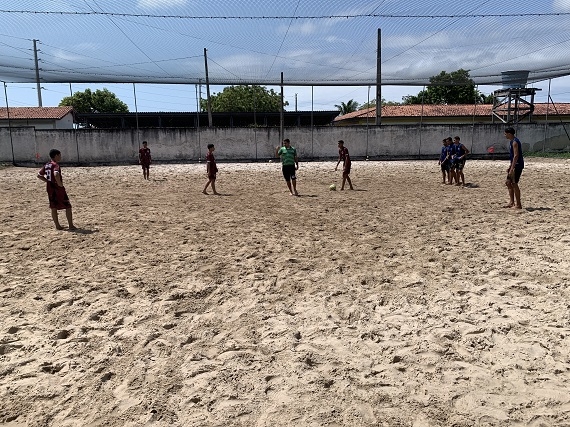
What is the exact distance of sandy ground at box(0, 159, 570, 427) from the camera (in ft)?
8.30

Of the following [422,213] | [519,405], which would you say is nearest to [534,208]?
[422,213]

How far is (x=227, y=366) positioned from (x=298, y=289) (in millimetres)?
1499

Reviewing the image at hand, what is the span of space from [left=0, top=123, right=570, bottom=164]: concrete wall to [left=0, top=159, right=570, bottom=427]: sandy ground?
15.5 meters

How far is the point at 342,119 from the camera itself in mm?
40406

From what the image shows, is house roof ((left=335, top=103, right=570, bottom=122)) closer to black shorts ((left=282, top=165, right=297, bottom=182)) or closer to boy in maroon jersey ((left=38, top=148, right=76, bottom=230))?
black shorts ((left=282, top=165, right=297, bottom=182))

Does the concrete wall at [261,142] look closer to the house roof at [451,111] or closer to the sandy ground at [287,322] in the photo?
the house roof at [451,111]

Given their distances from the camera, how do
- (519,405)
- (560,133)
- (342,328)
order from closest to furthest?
(519,405)
(342,328)
(560,133)

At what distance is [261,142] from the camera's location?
75.4 feet

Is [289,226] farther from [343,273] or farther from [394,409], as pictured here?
[394,409]

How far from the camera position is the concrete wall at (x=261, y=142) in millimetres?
21422

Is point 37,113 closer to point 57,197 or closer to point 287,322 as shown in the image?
point 57,197

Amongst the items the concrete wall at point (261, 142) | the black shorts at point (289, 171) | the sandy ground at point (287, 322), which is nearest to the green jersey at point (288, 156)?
the black shorts at point (289, 171)

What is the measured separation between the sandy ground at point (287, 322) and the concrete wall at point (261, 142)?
15529 millimetres

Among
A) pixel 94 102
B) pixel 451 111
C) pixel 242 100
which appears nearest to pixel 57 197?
pixel 451 111
